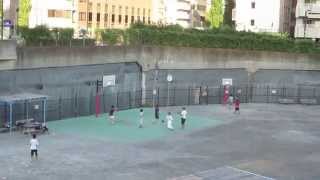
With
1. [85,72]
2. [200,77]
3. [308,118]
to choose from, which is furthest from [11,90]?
[308,118]

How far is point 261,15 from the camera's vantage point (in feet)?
264

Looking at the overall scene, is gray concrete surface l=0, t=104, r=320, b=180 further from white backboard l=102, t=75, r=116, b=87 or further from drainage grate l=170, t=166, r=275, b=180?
white backboard l=102, t=75, r=116, b=87

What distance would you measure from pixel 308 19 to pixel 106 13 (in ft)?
97.2

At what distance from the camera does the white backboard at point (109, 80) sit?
1954 inches

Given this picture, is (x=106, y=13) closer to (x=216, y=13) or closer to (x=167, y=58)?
(x=216, y=13)

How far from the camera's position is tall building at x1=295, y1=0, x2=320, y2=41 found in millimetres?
72188

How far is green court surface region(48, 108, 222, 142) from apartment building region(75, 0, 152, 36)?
34.8m

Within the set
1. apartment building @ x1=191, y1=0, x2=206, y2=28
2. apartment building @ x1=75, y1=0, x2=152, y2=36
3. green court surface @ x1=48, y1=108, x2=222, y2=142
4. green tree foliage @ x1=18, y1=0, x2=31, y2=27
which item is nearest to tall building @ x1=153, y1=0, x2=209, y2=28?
apartment building @ x1=191, y1=0, x2=206, y2=28

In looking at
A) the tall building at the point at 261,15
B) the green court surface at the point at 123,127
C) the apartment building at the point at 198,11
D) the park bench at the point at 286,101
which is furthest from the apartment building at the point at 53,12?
the green court surface at the point at 123,127

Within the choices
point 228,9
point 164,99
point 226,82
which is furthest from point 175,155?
point 228,9

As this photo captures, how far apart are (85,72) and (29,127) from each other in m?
9.94

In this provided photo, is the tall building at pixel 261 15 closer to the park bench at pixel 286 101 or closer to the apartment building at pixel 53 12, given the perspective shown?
the park bench at pixel 286 101

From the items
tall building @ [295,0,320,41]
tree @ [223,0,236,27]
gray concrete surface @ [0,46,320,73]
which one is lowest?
gray concrete surface @ [0,46,320,73]

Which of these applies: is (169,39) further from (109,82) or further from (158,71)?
(109,82)
